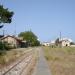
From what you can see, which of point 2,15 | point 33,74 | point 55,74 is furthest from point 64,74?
point 2,15

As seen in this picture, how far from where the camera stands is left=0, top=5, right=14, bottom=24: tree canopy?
65938 millimetres

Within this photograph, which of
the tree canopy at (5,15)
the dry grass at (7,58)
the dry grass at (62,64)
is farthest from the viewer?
the tree canopy at (5,15)

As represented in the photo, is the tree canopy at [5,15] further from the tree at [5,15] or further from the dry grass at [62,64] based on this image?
the dry grass at [62,64]

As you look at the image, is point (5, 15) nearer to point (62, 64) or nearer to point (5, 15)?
point (5, 15)

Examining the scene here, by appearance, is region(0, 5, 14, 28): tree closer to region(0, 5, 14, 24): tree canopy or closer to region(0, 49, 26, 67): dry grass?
region(0, 5, 14, 24): tree canopy

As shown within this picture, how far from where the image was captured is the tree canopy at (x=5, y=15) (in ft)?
216

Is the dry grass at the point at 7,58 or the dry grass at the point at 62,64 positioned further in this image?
the dry grass at the point at 7,58

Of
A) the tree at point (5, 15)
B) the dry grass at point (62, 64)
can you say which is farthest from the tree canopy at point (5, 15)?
the dry grass at point (62, 64)

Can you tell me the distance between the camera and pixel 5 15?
2618 inches

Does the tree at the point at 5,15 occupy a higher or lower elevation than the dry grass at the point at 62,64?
higher

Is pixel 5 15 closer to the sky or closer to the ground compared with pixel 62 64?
closer to the sky

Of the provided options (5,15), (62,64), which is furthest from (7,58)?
(5,15)

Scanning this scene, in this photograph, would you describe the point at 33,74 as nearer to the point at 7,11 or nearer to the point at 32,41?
the point at 7,11

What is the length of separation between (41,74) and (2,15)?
168 feet
